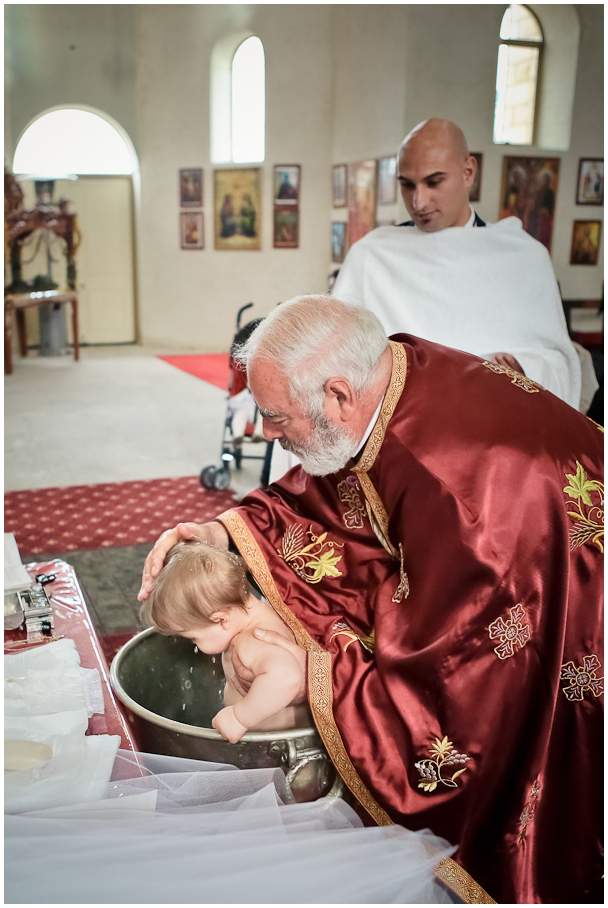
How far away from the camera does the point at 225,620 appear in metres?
2.10

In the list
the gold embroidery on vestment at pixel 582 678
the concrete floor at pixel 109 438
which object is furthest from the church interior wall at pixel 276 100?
the gold embroidery on vestment at pixel 582 678

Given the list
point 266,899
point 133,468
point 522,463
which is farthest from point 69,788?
point 133,468

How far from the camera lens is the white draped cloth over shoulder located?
364 cm

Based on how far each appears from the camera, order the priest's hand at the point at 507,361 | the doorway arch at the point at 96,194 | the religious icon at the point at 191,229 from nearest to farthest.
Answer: the priest's hand at the point at 507,361, the doorway arch at the point at 96,194, the religious icon at the point at 191,229

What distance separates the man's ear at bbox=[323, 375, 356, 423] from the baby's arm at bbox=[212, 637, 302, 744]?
0.59m

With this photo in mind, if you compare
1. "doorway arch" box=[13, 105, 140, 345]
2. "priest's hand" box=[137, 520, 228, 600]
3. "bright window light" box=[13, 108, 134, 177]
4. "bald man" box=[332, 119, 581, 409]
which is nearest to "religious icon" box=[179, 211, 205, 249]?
"doorway arch" box=[13, 105, 140, 345]

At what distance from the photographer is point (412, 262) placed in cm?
374

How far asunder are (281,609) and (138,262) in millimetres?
13741

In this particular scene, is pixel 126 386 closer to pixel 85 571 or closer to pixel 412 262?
pixel 85 571

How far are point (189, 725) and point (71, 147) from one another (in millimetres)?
14611

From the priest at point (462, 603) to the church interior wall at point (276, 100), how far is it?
369 inches

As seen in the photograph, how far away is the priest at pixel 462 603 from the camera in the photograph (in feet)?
6.06

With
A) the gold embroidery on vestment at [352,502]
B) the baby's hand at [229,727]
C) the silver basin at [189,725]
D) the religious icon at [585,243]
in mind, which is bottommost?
the silver basin at [189,725]

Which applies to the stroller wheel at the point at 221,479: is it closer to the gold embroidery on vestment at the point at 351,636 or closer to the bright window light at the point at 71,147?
the gold embroidery on vestment at the point at 351,636
